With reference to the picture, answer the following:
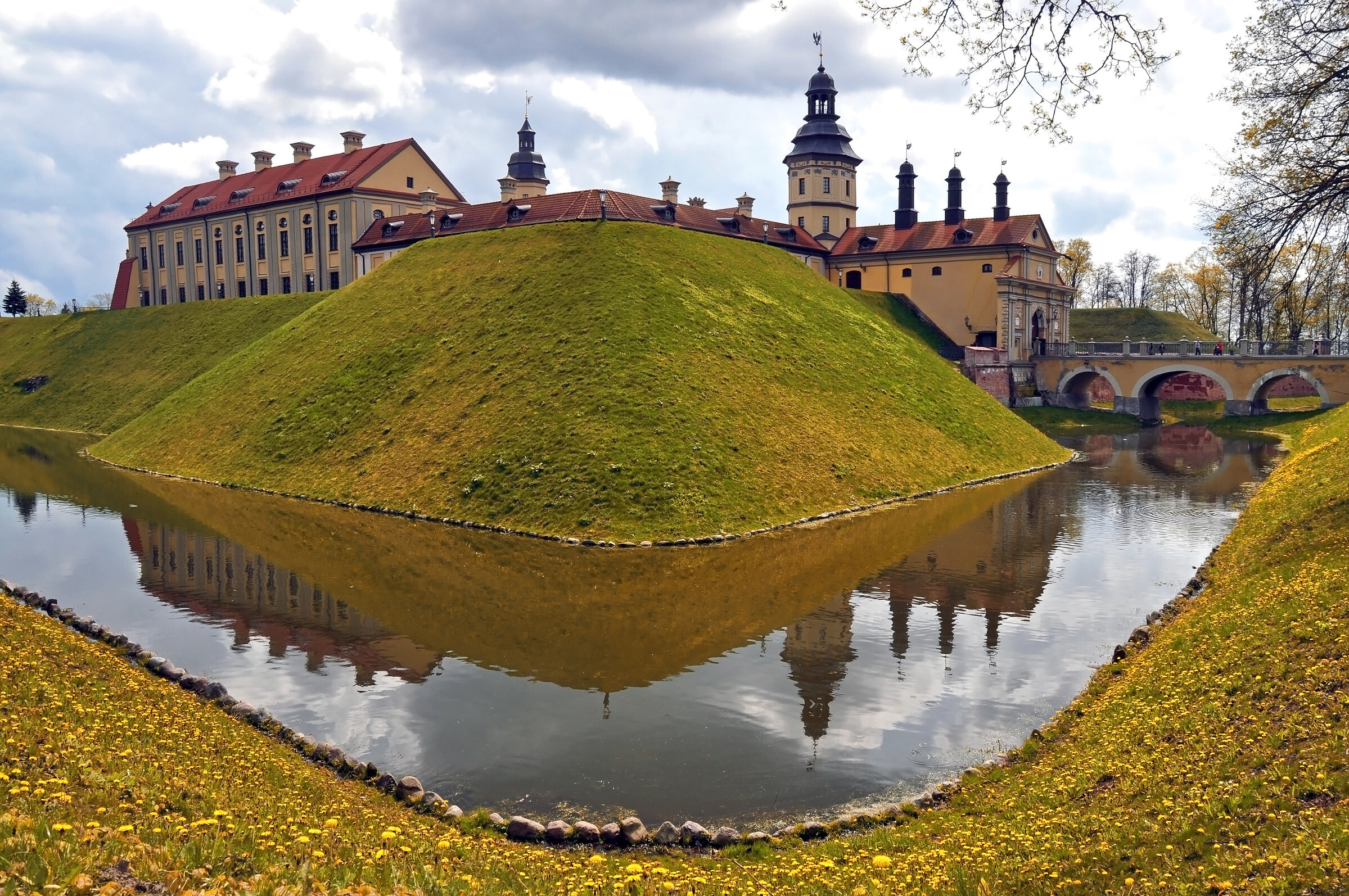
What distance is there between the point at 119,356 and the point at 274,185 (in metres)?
A: 23.3

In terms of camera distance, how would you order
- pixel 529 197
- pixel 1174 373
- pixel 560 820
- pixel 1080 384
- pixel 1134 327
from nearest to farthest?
1. pixel 560 820
2. pixel 529 197
3. pixel 1174 373
4. pixel 1080 384
5. pixel 1134 327

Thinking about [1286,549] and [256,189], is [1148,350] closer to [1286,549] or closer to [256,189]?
[1286,549]

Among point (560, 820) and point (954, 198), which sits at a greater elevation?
point (954, 198)

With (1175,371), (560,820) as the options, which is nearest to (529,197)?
(1175,371)

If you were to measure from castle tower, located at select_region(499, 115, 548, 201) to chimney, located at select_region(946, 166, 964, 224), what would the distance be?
43.9 meters

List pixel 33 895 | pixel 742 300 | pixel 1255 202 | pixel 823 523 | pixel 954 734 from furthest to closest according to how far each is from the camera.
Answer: pixel 742 300 < pixel 823 523 < pixel 1255 202 < pixel 954 734 < pixel 33 895

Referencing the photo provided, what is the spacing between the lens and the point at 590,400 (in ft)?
144

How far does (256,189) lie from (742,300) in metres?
66.3

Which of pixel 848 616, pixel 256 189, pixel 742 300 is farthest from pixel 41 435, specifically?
pixel 848 616

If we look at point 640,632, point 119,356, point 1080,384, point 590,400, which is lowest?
point 640,632

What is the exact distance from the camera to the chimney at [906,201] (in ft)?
348

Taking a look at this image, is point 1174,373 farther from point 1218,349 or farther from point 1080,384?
point 1080,384

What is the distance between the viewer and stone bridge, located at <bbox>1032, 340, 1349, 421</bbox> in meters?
83.4

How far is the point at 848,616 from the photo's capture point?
87.5 ft
